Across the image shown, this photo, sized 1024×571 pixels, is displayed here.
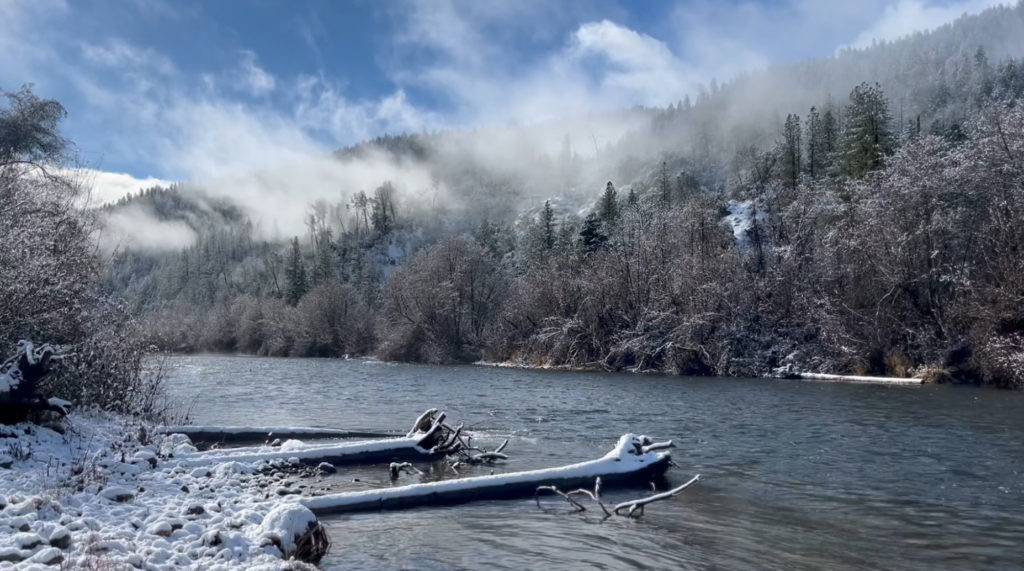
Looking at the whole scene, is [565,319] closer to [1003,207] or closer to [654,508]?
[1003,207]

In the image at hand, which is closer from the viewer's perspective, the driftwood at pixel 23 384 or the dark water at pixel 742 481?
the dark water at pixel 742 481

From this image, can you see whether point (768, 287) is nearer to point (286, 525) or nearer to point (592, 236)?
point (592, 236)

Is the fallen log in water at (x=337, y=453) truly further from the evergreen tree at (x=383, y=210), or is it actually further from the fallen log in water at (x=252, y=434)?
the evergreen tree at (x=383, y=210)

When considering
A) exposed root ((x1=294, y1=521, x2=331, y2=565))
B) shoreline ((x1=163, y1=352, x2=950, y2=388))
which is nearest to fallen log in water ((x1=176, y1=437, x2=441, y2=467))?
exposed root ((x1=294, y1=521, x2=331, y2=565))

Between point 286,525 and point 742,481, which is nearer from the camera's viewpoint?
point 286,525

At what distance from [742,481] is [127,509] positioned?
1075 cm

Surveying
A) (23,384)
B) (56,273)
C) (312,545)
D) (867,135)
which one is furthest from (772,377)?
(23,384)

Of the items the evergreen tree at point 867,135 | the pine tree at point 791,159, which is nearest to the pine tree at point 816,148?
the pine tree at point 791,159

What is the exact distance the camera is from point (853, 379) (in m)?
37.4

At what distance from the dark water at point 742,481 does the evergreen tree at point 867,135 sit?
3297 cm

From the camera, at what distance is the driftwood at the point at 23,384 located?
11.1m

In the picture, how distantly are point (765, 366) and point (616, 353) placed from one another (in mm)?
10682

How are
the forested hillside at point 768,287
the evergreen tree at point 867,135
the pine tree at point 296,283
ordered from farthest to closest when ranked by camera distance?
the pine tree at point 296,283 → the evergreen tree at point 867,135 → the forested hillside at point 768,287

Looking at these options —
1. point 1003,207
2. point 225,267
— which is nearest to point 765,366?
point 1003,207
